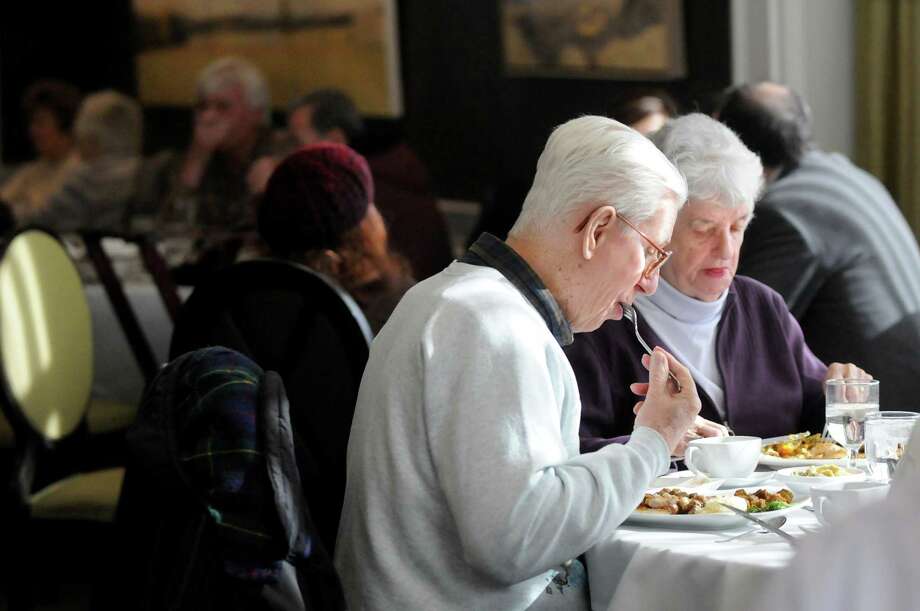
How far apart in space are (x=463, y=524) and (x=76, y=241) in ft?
12.1

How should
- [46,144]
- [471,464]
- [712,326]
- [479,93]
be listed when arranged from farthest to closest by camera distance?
[46,144], [479,93], [712,326], [471,464]

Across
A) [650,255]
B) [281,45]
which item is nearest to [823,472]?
[650,255]

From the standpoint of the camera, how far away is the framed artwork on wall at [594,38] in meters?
5.23

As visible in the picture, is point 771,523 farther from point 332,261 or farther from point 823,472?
point 332,261

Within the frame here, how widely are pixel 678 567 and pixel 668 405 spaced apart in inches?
8.7

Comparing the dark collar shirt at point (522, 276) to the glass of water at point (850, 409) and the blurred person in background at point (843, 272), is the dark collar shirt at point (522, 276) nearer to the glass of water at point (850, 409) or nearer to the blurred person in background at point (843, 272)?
the glass of water at point (850, 409)

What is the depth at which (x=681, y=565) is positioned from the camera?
1.59m

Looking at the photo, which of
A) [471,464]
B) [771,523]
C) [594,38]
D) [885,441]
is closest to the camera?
[471,464]

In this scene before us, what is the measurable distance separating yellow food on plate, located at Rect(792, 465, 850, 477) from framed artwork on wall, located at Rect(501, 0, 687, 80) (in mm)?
3396

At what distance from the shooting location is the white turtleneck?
2344mm

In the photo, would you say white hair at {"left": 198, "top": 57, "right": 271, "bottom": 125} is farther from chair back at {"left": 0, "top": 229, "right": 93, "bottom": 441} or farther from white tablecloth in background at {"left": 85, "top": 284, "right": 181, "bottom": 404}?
chair back at {"left": 0, "top": 229, "right": 93, "bottom": 441}

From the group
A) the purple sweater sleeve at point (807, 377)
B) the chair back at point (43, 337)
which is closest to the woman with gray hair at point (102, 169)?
the chair back at point (43, 337)

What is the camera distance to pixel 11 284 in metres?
3.21

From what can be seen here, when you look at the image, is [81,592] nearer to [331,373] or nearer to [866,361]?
[331,373]
